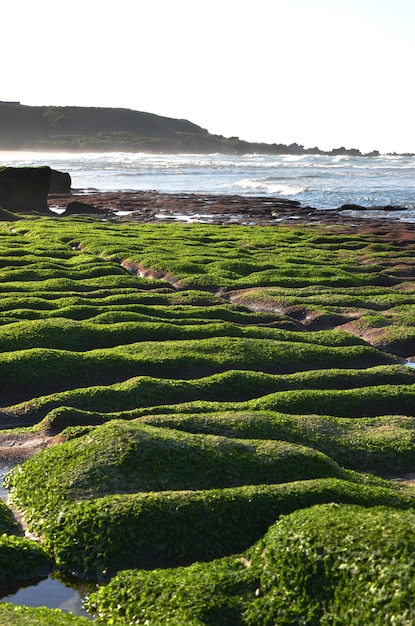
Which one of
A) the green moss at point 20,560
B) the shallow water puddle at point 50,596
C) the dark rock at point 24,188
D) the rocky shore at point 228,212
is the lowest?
the shallow water puddle at point 50,596

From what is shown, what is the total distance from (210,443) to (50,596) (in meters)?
3.58

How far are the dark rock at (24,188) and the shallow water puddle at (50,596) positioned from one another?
4854 centimetres

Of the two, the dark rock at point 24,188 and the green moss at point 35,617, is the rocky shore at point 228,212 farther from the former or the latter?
the green moss at point 35,617

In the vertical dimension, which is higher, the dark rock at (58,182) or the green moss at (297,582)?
the dark rock at (58,182)

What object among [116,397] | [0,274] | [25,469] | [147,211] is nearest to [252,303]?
[0,274]

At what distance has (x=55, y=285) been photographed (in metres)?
24.9

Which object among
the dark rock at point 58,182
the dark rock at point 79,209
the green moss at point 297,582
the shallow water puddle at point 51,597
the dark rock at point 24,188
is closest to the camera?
the green moss at point 297,582

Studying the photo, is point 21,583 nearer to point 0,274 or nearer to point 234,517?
point 234,517

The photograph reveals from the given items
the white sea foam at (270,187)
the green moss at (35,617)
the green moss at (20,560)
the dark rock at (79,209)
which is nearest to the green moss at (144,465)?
the green moss at (20,560)

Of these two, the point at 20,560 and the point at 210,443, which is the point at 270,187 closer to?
the point at 210,443

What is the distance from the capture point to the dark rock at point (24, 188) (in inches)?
2154

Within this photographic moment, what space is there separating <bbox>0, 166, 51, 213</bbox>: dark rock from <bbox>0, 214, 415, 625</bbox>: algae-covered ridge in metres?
29.5

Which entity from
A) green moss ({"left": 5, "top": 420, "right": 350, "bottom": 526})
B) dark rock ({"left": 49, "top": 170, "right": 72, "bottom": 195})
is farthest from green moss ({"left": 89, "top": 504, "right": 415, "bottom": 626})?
dark rock ({"left": 49, "top": 170, "right": 72, "bottom": 195})

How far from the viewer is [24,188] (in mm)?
55438
